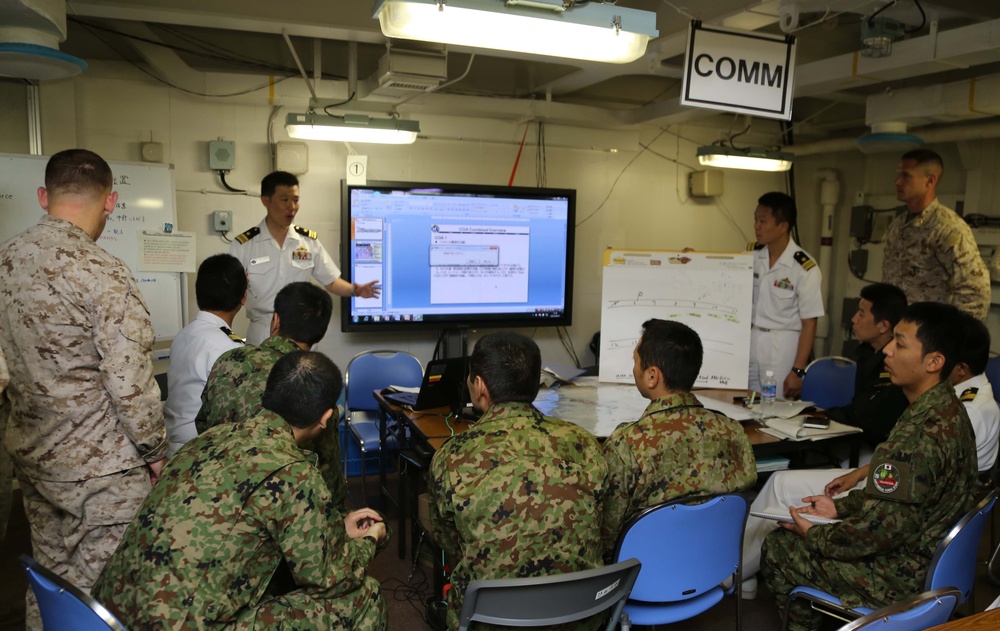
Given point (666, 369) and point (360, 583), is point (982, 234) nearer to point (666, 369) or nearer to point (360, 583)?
point (666, 369)


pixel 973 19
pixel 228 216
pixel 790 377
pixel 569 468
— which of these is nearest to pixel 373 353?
pixel 228 216

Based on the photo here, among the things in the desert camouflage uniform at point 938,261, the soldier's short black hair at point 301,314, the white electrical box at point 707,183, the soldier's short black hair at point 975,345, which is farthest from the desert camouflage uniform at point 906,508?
the white electrical box at point 707,183

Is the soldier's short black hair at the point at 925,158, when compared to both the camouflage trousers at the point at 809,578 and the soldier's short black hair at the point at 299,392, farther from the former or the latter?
the soldier's short black hair at the point at 299,392

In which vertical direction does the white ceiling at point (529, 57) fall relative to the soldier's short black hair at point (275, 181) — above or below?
above

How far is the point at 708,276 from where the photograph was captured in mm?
3918

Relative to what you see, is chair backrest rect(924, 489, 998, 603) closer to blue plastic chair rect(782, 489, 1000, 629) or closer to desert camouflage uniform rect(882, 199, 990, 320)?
blue plastic chair rect(782, 489, 1000, 629)

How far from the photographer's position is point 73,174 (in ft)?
7.27

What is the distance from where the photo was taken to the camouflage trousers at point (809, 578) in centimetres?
221

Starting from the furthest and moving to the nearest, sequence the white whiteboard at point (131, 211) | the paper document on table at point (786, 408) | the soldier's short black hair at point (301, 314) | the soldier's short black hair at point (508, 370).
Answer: the white whiteboard at point (131, 211) → the paper document on table at point (786, 408) → the soldier's short black hair at point (301, 314) → the soldier's short black hair at point (508, 370)

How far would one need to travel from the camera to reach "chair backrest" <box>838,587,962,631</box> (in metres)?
1.43

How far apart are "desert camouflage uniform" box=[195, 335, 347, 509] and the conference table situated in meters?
0.45

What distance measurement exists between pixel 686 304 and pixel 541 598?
8.29 feet

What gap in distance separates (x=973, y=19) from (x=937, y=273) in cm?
164

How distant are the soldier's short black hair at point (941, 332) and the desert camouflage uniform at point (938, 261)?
192 centimetres
